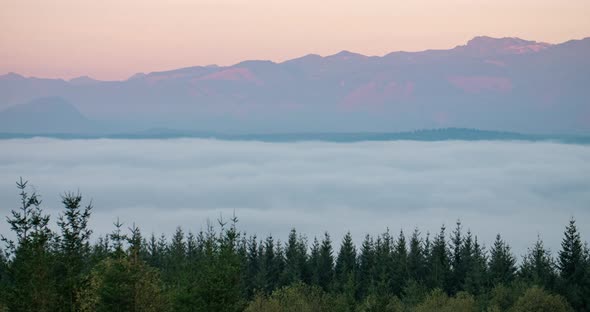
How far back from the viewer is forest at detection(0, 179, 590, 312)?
1684 inches

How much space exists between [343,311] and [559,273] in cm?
2508

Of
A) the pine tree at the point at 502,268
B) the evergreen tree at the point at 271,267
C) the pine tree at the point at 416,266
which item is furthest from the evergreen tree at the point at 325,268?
the pine tree at the point at 502,268

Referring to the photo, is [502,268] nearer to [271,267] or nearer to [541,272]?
[541,272]

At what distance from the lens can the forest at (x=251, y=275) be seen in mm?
42781

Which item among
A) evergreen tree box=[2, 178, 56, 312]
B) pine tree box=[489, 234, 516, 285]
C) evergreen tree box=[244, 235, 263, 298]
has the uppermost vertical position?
evergreen tree box=[2, 178, 56, 312]

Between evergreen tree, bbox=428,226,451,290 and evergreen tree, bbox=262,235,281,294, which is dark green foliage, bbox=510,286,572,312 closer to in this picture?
evergreen tree, bbox=428,226,451,290

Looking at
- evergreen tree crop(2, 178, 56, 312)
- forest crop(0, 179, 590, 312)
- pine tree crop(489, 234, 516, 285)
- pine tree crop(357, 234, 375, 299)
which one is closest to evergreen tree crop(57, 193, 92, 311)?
forest crop(0, 179, 590, 312)

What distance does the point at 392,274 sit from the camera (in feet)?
353

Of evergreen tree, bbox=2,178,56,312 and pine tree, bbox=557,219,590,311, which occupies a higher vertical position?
evergreen tree, bbox=2,178,56,312

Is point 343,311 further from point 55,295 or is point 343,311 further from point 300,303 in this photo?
point 55,295

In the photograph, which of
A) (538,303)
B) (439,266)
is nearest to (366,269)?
(439,266)

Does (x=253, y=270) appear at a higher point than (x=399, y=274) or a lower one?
lower

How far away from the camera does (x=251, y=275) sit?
4651 inches

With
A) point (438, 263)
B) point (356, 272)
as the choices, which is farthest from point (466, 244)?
point (356, 272)
